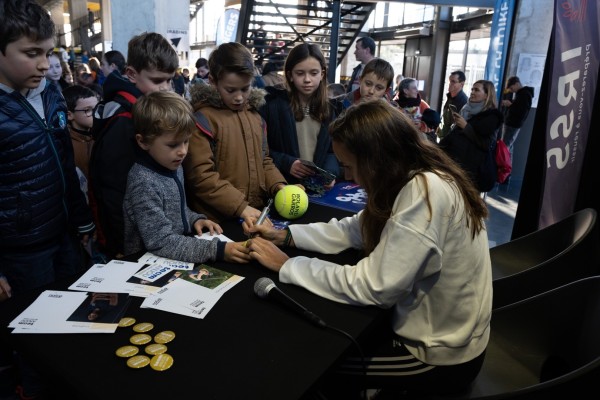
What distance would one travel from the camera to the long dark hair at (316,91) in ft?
8.41

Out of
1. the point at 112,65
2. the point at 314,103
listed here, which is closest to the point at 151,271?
the point at 314,103

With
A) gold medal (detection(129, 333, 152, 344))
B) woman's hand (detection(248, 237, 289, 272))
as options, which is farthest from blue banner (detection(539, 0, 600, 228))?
gold medal (detection(129, 333, 152, 344))

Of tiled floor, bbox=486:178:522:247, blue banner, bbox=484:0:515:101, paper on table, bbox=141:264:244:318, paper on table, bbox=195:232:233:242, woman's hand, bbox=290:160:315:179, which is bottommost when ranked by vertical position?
tiled floor, bbox=486:178:522:247

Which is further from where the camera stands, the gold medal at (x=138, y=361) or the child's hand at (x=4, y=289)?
the child's hand at (x=4, y=289)

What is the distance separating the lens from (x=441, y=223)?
1236 mm

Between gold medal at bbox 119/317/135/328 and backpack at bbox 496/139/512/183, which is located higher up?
gold medal at bbox 119/317/135/328

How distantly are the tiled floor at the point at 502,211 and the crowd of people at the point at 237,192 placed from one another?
2586 mm

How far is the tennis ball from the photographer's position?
6.44 ft

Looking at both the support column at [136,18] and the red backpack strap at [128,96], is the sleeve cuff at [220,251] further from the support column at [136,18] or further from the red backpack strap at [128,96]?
the support column at [136,18]

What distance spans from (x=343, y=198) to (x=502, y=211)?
3.62 metres

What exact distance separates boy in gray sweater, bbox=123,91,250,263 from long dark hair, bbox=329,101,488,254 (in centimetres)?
52

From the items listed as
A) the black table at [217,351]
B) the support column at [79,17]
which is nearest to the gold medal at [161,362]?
the black table at [217,351]

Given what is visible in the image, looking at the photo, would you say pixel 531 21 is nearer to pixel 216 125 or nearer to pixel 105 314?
pixel 216 125

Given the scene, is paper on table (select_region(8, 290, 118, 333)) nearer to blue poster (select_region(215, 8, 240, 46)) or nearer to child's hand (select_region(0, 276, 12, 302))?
child's hand (select_region(0, 276, 12, 302))
